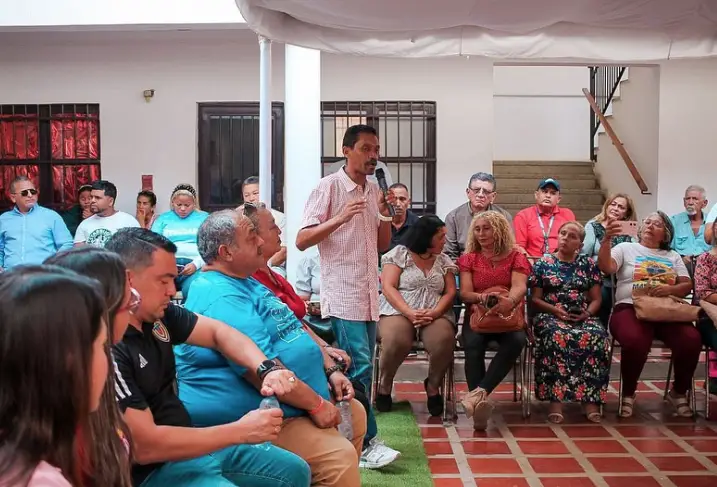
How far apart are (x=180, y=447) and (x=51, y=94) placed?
6.70 m

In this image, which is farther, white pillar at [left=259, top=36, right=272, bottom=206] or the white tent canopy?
white pillar at [left=259, top=36, right=272, bottom=206]

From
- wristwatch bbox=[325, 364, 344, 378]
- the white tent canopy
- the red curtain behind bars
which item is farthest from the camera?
the red curtain behind bars

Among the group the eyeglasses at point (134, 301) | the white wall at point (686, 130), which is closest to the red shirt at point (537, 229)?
the white wall at point (686, 130)

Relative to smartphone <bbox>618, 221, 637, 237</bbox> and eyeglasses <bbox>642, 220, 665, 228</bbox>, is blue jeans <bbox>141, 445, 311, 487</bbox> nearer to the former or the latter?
smartphone <bbox>618, 221, 637, 237</bbox>

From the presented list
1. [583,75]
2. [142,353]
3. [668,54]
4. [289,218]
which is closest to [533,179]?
[583,75]

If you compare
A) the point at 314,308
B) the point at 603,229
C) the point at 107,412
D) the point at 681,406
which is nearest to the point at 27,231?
the point at 314,308

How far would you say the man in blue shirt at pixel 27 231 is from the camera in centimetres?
621

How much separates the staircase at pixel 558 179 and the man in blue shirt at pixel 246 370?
696cm

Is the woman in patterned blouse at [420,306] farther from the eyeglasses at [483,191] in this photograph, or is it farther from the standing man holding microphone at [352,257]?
the standing man holding microphone at [352,257]

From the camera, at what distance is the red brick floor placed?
11.2ft

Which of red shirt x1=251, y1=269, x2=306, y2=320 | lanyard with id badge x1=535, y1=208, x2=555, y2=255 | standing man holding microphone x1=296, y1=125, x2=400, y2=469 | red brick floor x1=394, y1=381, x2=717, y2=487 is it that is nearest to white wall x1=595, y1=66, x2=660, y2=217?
lanyard with id badge x1=535, y1=208, x2=555, y2=255

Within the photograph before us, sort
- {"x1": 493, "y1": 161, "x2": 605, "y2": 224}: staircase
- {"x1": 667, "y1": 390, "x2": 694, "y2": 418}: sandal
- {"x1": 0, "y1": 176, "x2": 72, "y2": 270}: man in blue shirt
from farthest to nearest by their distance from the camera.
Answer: {"x1": 493, "y1": 161, "x2": 605, "y2": 224}: staircase < {"x1": 0, "y1": 176, "x2": 72, "y2": 270}: man in blue shirt < {"x1": 667, "y1": 390, "x2": 694, "y2": 418}: sandal

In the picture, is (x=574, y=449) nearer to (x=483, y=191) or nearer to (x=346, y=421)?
(x=346, y=421)

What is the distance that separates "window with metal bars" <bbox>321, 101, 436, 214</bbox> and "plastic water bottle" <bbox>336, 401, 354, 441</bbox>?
195 inches
